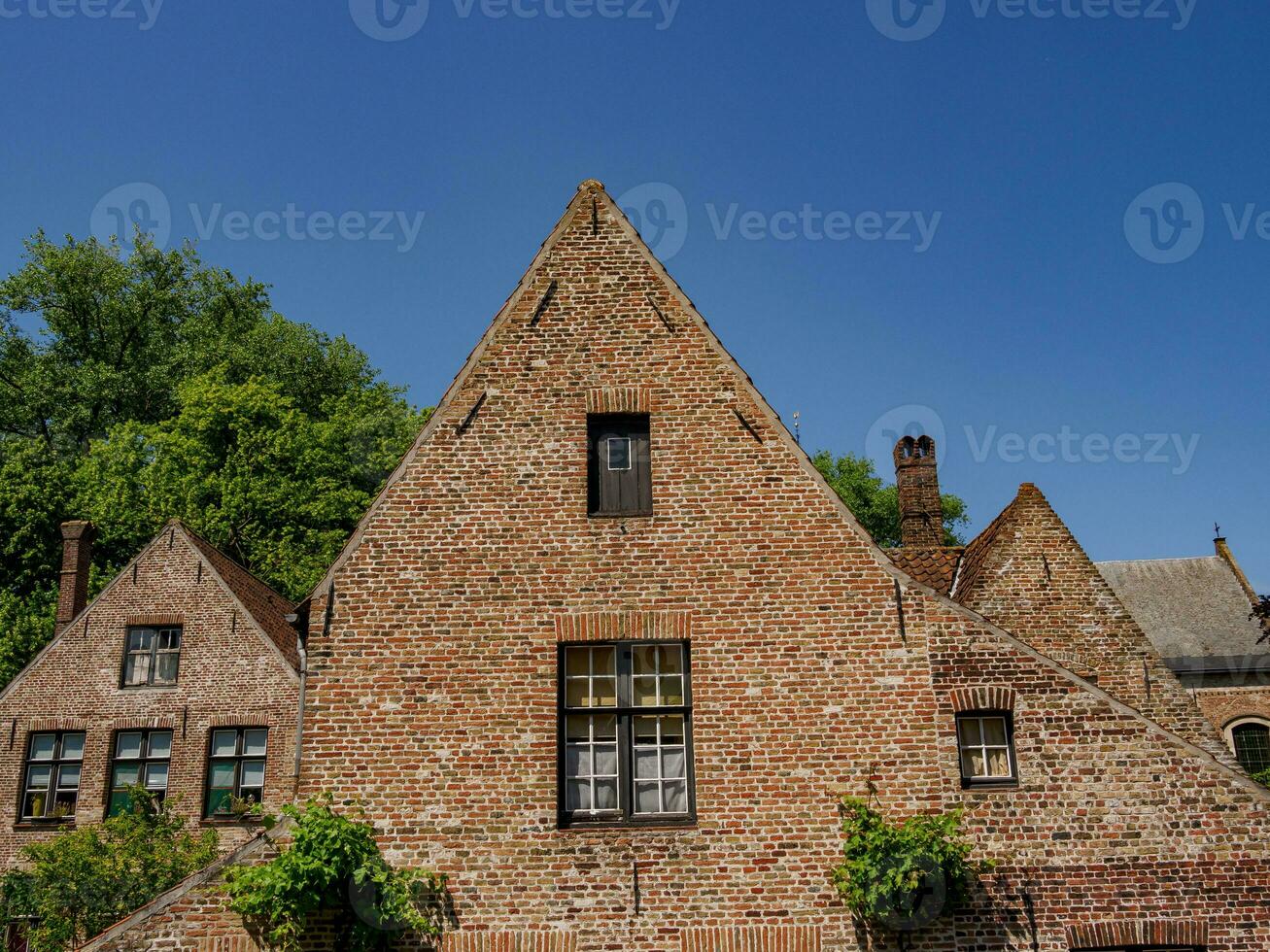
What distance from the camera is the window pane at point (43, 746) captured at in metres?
23.1

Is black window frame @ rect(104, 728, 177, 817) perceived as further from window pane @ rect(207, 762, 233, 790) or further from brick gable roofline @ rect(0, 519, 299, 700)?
brick gable roofline @ rect(0, 519, 299, 700)

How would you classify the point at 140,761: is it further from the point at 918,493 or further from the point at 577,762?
the point at 918,493

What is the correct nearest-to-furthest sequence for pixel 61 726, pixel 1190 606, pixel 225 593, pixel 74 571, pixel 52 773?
pixel 52 773, pixel 61 726, pixel 225 593, pixel 74 571, pixel 1190 606

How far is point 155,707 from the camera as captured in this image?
2298cm

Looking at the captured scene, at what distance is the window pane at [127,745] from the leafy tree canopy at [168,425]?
9.26 meters

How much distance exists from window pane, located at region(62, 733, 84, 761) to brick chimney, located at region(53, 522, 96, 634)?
117 inches

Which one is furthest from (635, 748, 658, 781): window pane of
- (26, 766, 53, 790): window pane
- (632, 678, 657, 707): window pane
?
(26, 766, 53, 790): window pane

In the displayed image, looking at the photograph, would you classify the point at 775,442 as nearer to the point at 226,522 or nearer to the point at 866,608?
the point at 866,608

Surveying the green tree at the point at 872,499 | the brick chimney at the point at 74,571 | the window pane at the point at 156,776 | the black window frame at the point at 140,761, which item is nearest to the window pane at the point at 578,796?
the black window frame at the point at 140,761

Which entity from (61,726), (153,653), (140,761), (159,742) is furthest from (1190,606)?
(61,726)

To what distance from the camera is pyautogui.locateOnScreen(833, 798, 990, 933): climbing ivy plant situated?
9758 millimetres

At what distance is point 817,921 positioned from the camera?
10.2 metres

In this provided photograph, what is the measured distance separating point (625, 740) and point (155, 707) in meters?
16.0

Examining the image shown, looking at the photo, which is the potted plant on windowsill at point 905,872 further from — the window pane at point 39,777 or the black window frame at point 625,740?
the window pane at point 39,777
